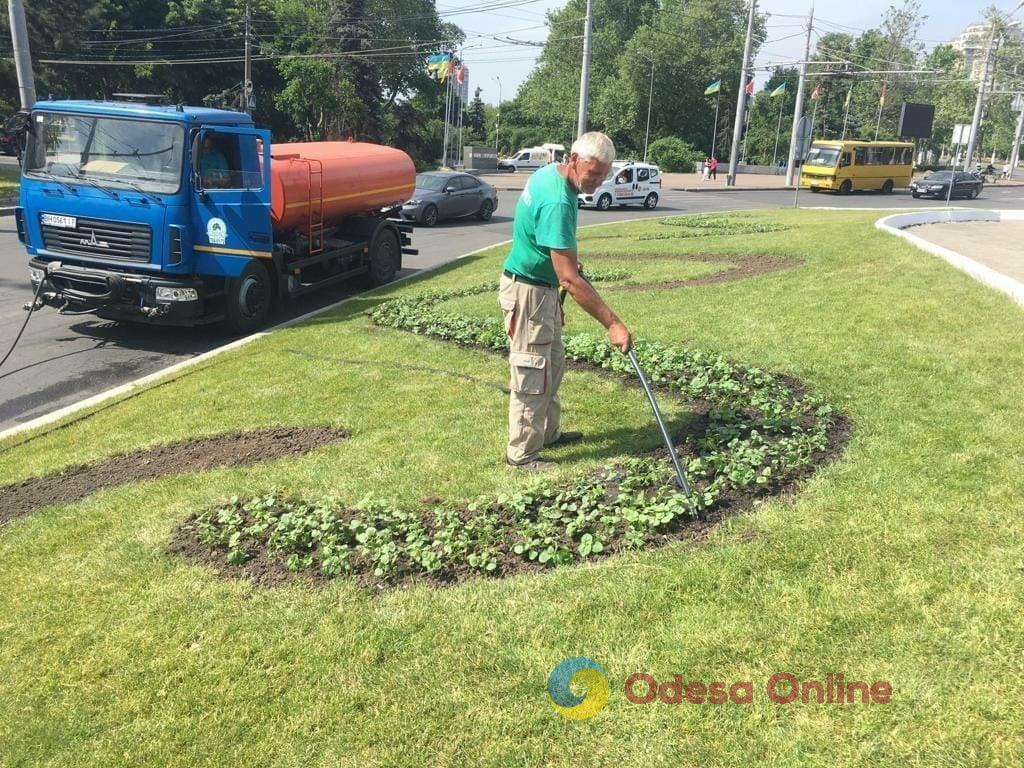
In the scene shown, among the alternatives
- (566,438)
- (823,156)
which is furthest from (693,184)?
(566,438)

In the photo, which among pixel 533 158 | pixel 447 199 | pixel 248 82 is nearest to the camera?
pixel 447 199

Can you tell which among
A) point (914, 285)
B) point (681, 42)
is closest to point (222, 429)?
point (914, 285)

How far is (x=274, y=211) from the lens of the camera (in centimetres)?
1065

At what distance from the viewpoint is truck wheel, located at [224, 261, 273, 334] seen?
9.76 meters

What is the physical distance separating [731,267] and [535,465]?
28.1 ft

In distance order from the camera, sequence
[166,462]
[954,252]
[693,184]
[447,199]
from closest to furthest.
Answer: [166,462] < [954,252] < [447,199] < [693,184]

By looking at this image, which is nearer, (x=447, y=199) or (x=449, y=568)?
(x=449, y=568)

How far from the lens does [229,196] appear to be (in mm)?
9422

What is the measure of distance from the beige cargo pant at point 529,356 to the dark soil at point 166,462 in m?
1.67

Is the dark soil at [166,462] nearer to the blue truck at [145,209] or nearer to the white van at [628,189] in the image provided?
the blue truck at [145,209]

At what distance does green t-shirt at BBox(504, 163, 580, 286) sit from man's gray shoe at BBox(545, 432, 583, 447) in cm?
123

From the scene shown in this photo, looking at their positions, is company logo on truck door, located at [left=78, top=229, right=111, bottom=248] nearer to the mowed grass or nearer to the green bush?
the mowed grass

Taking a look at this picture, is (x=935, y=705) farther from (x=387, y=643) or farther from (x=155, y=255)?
(x=155, y=255)

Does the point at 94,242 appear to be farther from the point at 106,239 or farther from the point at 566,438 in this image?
the point at 566,438
